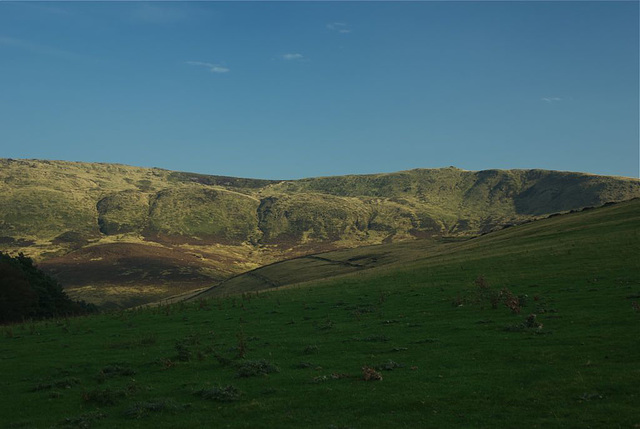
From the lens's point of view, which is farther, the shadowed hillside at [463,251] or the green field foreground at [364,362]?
the shadowed hillside at [463,251]

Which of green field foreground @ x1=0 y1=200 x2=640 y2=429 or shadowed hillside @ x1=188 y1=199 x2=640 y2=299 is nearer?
green field foreground @ x1=0 y1=200 x2=640 y2=429

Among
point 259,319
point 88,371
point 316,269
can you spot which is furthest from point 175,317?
point 316,269

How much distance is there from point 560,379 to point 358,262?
8177cm

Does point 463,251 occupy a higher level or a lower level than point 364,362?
higher

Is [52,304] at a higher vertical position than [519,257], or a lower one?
lower

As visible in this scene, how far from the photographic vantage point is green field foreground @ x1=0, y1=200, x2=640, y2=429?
16328mm

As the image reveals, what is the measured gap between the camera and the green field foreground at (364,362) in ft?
53.6

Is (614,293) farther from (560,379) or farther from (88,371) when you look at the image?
(88,371)

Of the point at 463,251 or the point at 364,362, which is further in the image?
the point at 463,251

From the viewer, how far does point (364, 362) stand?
22703 mm

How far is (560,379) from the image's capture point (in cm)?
1775

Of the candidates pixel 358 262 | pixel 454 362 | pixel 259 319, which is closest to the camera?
pixel 454 362

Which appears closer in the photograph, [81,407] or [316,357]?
[81,407]

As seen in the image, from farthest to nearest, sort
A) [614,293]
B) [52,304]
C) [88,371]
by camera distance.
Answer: [52,304]
[614,293]
[88,371]
